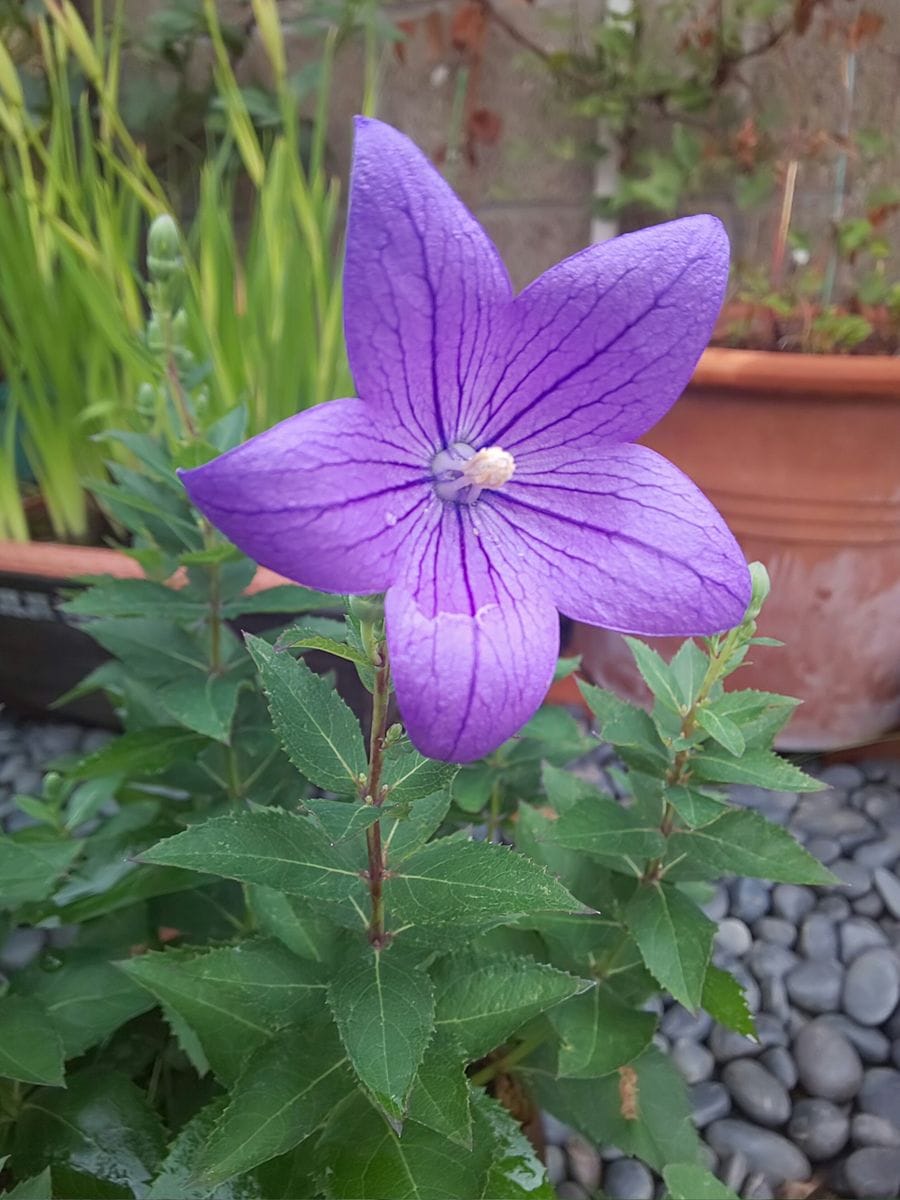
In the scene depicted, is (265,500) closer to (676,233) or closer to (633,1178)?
(676,233)

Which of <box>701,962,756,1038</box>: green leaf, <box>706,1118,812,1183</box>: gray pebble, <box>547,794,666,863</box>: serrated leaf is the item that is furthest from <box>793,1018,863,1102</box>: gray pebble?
<box>547,794,666,863</box>: serrated leaf

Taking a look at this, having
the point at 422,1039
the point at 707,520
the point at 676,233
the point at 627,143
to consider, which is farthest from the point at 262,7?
the point at 422,1039

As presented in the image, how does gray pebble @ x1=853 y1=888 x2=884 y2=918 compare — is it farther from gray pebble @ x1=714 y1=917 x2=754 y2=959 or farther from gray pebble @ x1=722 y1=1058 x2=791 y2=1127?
gray pebble @ x1=722 y1=1058 x2=791 y2=1127

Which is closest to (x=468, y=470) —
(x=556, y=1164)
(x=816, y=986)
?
(x=556, y=1164)

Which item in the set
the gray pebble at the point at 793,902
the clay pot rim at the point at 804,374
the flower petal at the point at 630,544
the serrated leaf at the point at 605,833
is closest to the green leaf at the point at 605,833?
the serrated leaf at the point at 605,833

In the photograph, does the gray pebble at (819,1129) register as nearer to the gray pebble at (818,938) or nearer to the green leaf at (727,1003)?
the gray pebble at (818,938)

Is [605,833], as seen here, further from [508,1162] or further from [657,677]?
[508,1162]

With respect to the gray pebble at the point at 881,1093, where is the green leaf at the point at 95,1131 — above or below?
above
